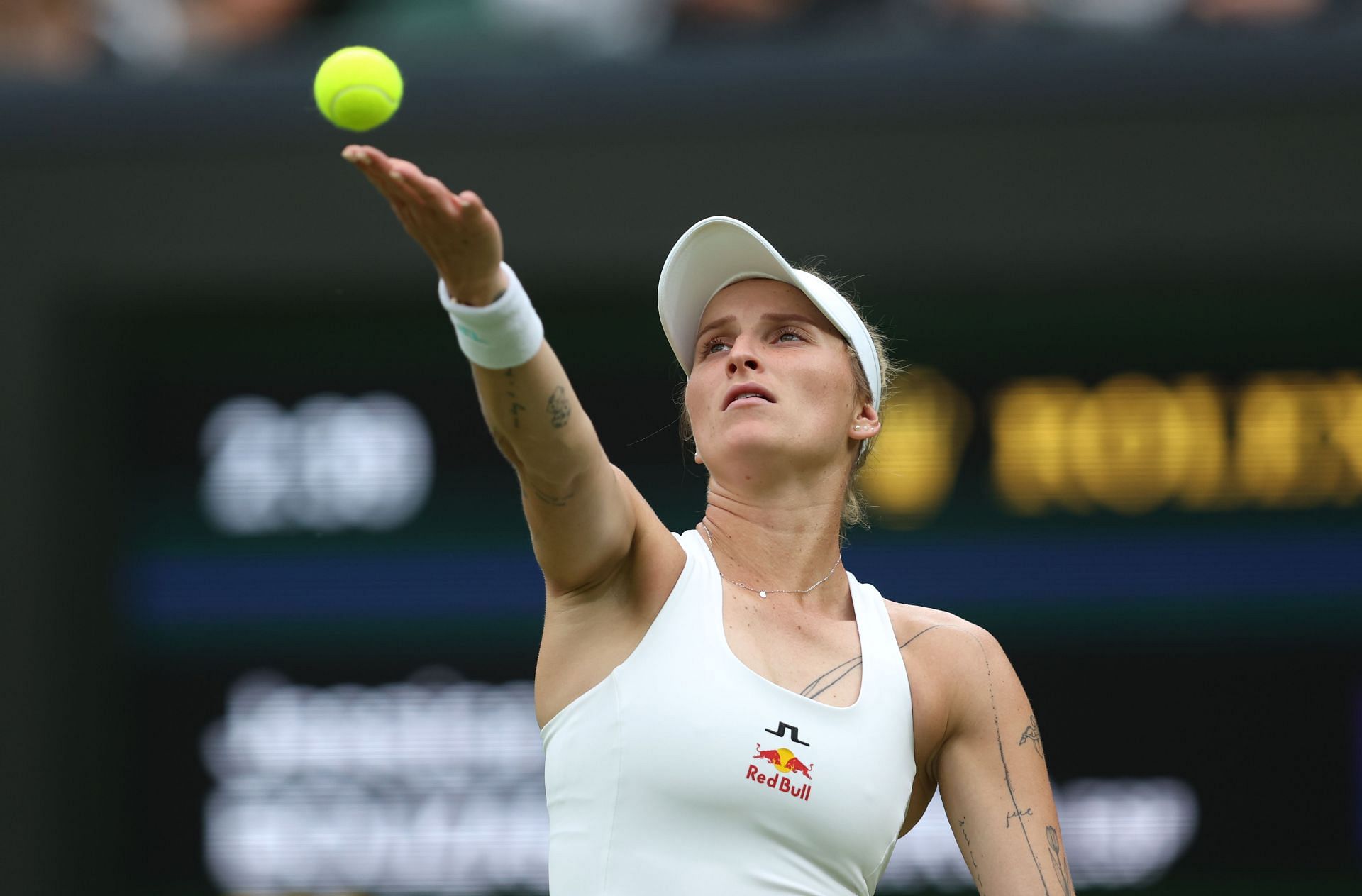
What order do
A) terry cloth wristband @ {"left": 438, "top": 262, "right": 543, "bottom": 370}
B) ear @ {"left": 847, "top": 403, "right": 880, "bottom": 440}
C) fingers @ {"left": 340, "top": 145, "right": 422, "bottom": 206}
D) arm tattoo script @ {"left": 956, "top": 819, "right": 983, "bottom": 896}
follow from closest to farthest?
fingers @ {"left": 340, "top": 145, "right": 422, "bottom": 206} < terry cloth wristband @ {"left": 438, "top": 262, "right": 543, "bottom": 370} < arm tattoo script @ {"left": 956, "top": 819, "right": 983, "bottom": 896} < ear @ {"left": 847, "top": 403, "right": 880, "bottom": 440}

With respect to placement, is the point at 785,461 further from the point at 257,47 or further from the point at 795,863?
the point at 257,47

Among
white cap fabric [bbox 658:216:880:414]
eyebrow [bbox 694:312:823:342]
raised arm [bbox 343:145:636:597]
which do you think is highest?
white cap fabric [bbox 658:216:880:414]

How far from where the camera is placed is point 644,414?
6.14 metres

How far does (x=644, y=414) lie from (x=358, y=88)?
12.1ft

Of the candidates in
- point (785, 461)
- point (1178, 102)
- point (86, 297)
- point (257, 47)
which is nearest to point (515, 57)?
point (257, 47)

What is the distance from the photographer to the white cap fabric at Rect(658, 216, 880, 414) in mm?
2971

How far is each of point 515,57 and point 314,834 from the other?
2.62 m

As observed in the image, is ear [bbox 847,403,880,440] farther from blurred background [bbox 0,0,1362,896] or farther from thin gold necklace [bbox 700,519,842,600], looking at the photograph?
blurred background [bbox 0,0,1362,896]

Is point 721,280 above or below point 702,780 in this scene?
above

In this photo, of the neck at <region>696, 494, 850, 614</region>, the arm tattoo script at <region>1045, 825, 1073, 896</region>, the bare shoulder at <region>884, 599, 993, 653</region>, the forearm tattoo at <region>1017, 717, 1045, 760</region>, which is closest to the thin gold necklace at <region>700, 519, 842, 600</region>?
the neck at <region>696, 494, 850, 614</region>

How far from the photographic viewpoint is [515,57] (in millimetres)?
6297

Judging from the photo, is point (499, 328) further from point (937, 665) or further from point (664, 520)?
point (664, 520)

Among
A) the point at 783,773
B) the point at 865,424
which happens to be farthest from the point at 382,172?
the point at 865,424

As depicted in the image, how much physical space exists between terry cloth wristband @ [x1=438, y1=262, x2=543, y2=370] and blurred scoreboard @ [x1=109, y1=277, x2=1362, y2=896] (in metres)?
3.55
